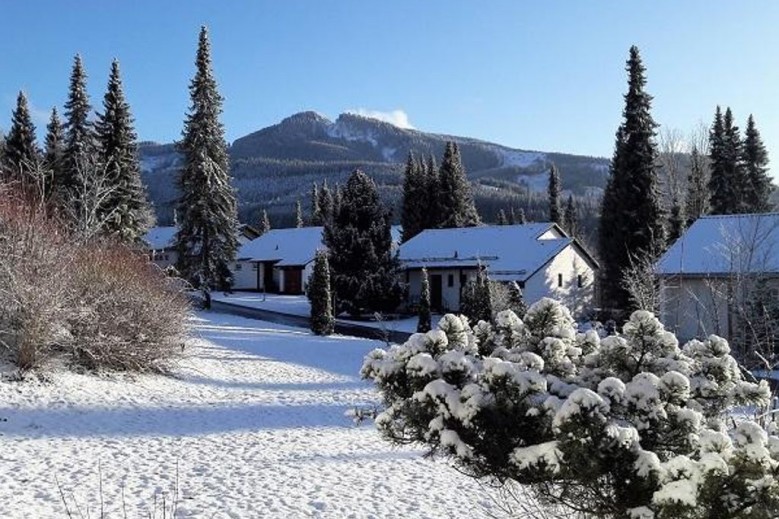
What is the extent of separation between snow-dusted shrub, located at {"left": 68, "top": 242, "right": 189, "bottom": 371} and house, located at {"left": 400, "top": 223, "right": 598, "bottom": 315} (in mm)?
21936

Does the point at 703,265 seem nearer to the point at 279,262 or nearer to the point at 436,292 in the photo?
the point at 436,292

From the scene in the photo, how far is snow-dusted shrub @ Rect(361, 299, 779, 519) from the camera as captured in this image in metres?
2.39

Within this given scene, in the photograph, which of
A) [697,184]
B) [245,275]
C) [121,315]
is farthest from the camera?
[245,275]

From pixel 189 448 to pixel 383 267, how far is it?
80.9ft

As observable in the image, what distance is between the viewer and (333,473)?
10.0 m

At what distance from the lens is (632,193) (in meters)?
34.6

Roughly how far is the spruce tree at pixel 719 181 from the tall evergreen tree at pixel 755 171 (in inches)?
63.7

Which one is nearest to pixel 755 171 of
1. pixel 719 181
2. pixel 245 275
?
pixel 719 181

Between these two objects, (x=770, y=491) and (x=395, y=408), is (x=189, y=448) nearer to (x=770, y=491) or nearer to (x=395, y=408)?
(x=395, y=408)

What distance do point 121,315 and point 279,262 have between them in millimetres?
37272

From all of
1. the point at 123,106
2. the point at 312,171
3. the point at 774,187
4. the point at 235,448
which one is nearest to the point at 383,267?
the point at 123,106

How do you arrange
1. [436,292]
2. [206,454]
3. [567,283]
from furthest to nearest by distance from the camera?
[436,292] < [567,283] < [206,454]

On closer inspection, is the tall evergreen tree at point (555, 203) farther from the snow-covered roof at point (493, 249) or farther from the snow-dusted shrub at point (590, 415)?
the snow-dusted shrub at point (590, 415)

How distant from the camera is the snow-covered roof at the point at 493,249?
36.5m
